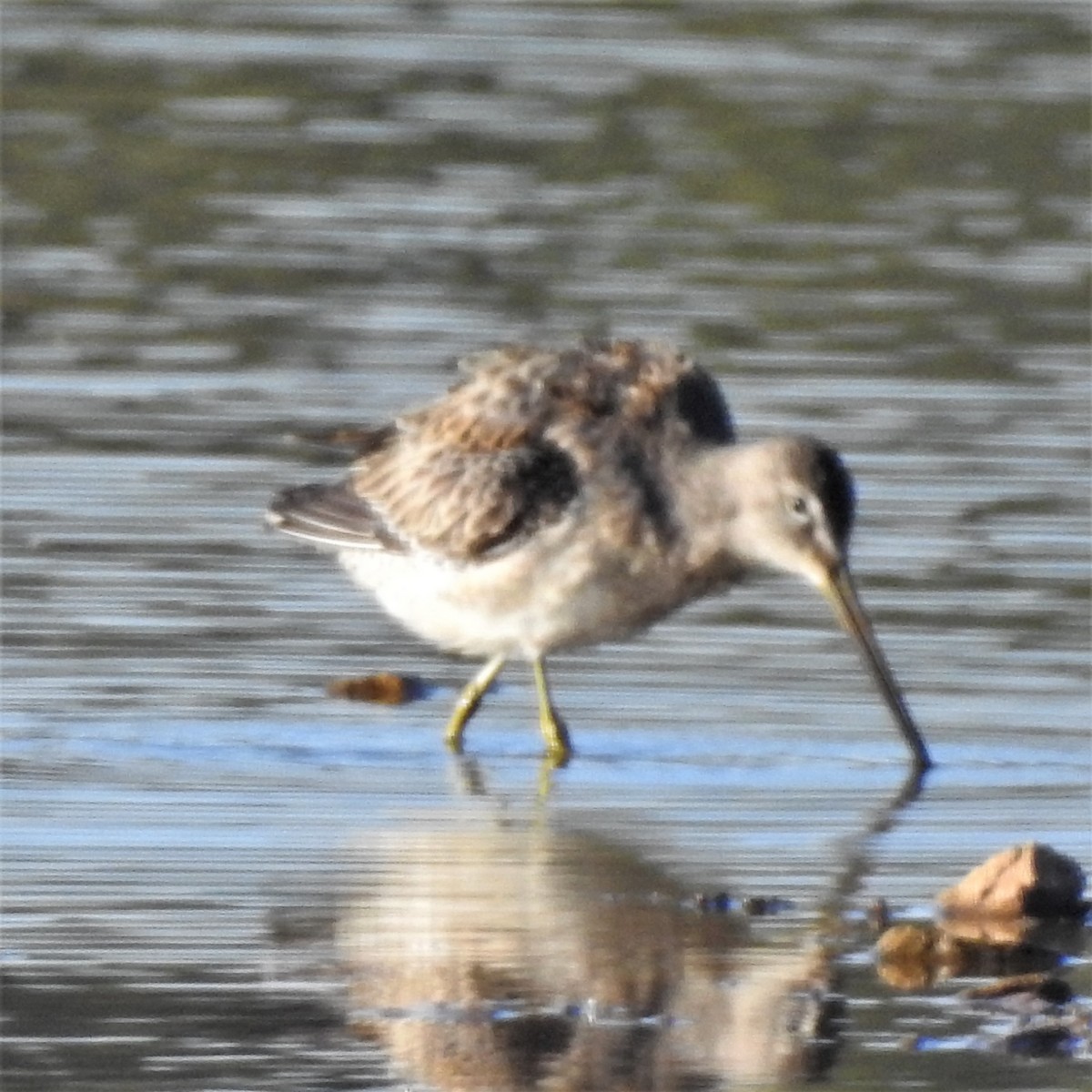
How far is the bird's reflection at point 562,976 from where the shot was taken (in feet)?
24.4

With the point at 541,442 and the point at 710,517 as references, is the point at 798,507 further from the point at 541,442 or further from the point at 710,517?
the point at 541,442

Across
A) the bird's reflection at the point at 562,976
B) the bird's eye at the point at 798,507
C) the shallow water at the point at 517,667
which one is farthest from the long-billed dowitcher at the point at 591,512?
the bird's reflection at the point at 562,976

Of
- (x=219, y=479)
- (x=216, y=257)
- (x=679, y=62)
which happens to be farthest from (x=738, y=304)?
(x=679, y=62)

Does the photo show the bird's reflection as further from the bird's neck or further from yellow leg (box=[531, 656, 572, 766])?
the bird's neck

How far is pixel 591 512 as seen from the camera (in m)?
11.2

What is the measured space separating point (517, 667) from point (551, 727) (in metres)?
→ 1.87

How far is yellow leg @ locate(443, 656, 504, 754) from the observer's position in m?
11.3

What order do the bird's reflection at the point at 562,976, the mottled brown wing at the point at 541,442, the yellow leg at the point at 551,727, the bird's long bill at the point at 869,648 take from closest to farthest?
the bird's reflection at the point at 562,976 < the bird's long bill at the point at 869,648 < the yellow leg at the point at 551,727 < the mottled brown wing at the point at 541,442

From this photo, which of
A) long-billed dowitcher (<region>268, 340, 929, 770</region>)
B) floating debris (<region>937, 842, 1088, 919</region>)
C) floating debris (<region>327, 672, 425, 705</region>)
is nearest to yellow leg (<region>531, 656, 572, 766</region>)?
long-billed dowitcher (<region>268, 340, 929, 770</region>)

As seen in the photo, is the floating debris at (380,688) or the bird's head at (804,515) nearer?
the bird's head at (804,515)

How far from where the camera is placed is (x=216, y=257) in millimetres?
18328

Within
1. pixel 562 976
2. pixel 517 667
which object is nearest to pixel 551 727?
pixel 517 667

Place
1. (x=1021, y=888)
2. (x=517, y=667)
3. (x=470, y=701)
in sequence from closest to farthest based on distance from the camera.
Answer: (x=1021, y=888) → (x=470, y=701) → (x=517, y=667)

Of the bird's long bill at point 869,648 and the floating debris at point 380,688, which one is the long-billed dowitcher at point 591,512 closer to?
the bird's long bill at point 869,648
